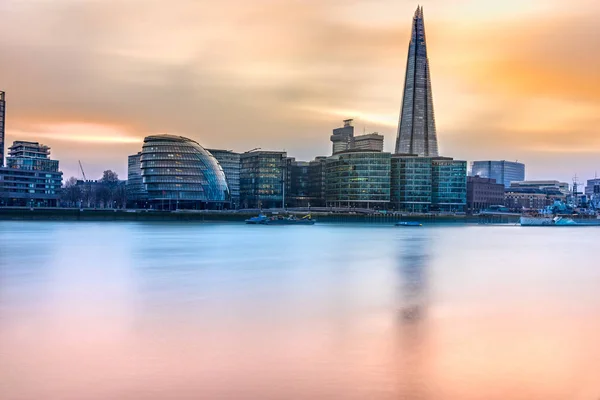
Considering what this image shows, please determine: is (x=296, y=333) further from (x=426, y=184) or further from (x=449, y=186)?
(x=449, y=186)

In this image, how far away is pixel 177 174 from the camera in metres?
169

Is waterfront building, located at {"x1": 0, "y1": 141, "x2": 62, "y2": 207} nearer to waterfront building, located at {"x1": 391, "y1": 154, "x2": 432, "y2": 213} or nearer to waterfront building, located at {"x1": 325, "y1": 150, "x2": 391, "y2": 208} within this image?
waterfront building, located at {"x1": 325, "y1": 150, "x2": 391, "y2": 208}

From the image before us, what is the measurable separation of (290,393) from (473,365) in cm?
543

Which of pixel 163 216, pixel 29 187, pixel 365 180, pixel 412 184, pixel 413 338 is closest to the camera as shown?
pixel 413 338

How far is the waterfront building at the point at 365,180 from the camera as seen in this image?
18888 cm

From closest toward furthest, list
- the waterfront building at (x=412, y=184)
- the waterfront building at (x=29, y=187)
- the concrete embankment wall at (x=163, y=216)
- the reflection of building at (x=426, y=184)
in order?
the concrete embankment wall at (x=163, y=216), the waterfront building at (x=29, y=187), the waterfront building at (x=412, y=184), the reflection of building at (x=426, y=184)

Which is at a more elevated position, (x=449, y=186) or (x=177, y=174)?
(x=177, y=174)

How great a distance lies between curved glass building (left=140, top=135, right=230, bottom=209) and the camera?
169 meters

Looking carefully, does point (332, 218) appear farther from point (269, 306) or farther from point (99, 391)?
point (99, 391)

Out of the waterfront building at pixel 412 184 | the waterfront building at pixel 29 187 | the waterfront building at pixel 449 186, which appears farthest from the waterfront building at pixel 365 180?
the waterfront building at pixel 29 187

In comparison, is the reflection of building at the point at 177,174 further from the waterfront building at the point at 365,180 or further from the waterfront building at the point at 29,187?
the waterfront building at the point at 365,180

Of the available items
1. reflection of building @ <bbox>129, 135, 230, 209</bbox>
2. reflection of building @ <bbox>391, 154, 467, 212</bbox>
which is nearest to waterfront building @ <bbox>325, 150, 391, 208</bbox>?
reflection of building @ <bbox>391, 154, 467, 212</bbox>

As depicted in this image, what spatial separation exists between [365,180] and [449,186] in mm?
30415

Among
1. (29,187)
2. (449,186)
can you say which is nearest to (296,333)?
(29,187)
